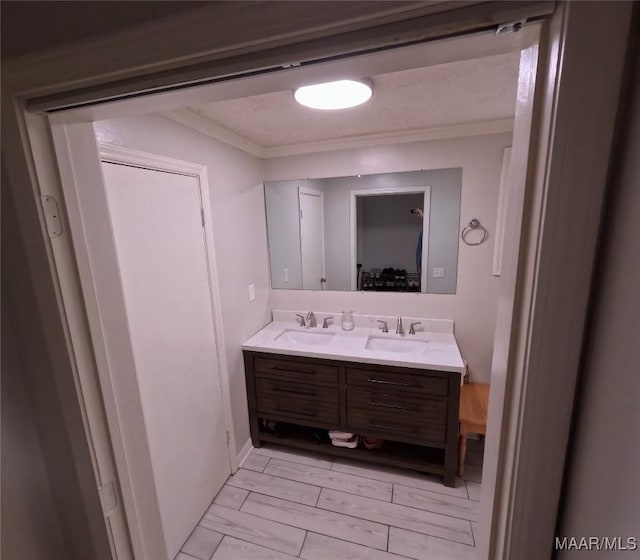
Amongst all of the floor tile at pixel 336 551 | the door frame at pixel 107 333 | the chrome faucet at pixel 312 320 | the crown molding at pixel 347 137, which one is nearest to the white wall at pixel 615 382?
the door frame at pixel 107 333

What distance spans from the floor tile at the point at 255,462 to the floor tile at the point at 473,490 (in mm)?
1368

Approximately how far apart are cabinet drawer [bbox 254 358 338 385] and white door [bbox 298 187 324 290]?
2.29 ft

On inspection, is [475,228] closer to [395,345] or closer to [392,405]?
[395,345]

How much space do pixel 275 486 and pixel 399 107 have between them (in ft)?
7.97

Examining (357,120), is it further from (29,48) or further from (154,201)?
(29,48)

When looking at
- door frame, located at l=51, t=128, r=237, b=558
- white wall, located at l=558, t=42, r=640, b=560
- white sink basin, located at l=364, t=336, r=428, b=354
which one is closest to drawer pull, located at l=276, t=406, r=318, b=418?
white sink basin, located at l=364, t=336, r=428, b=354

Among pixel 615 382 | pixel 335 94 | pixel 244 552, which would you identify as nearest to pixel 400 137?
pixel 335 94

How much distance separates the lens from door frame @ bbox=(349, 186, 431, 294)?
2115 millimetres

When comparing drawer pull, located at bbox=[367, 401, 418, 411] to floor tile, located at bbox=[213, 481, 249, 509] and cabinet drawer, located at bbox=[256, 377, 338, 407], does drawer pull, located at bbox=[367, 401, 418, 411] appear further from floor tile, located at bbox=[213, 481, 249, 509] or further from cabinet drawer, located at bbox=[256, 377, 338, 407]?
floor tile, located at bbox=[213, 481, 249, 509]

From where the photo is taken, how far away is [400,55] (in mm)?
429

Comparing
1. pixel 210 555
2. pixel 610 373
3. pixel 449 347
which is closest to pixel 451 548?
pixel 449 347

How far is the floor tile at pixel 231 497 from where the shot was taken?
1810 millimetres

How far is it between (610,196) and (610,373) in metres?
0.22

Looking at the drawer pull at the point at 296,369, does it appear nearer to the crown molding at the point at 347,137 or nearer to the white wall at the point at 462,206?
the white wall at the point at 462,206
